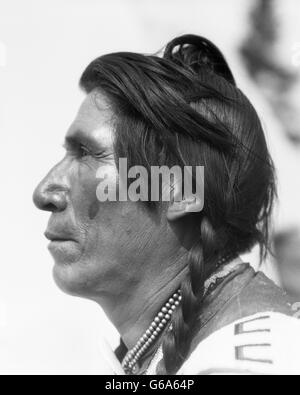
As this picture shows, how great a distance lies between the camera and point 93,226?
2295 millimetres

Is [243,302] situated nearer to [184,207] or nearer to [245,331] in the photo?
[245,331]

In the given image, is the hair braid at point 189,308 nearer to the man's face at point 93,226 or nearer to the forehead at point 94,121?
the man's face at point 93,226

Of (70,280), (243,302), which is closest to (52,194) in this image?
(70,280)

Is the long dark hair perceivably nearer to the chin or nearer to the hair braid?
the hair braid

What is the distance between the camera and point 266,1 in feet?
12.4

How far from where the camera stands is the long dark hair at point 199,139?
7.38 feet

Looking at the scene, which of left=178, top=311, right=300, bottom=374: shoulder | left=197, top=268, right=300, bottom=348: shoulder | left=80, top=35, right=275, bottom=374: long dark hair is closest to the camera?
left=178, top=311, right=300, bottom=374: shoulder

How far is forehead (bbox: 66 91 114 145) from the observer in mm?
2344

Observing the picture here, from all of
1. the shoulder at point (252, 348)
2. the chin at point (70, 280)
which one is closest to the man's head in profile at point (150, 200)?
the chin at point (70, 280)

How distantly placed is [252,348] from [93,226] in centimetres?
67

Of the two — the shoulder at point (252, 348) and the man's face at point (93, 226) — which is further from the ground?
the man's face at point (93, 226)

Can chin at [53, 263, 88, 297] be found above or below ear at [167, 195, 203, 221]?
below

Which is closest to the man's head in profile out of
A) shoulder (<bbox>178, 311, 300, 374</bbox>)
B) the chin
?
the chin

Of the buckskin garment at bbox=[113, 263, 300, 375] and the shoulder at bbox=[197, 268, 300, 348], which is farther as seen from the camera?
the shoulder at bbox=[197, 268, 300, 348]
